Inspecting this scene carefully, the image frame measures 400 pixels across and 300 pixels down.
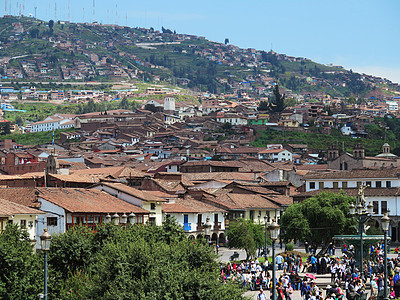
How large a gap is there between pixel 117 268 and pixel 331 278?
12758 mm

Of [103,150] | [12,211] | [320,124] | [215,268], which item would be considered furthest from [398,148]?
[215,268]

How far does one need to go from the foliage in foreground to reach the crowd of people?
2206mm

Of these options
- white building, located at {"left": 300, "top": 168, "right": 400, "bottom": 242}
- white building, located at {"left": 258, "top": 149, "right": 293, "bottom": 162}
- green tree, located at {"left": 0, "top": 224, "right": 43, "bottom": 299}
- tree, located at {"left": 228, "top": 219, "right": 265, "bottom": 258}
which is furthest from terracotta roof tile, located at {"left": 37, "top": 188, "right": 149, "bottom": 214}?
white building, located at {"left": 258, "top": 149, "right": 293, "bottom": 162}

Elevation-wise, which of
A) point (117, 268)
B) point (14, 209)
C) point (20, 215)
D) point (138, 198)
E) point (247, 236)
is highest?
point (117, 268)

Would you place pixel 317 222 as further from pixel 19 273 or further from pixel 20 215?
pixel 19 273

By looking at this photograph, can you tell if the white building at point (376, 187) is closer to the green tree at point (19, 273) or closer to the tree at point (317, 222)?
the tree at point (317, 222)

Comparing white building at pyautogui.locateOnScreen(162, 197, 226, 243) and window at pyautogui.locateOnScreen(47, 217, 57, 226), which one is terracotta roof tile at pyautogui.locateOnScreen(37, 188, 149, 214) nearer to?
window at pyautogui.locateOnScreen(47, 217, 57, 226)

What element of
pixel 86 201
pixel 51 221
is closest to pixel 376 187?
pixel 86 201

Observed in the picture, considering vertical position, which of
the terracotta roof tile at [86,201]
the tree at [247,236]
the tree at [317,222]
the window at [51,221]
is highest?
the terracotta roof tile at [86,201]

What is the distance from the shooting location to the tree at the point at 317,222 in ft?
221

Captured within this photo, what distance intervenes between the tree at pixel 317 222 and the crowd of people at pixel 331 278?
13389 millimetres

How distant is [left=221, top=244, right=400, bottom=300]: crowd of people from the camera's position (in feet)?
118

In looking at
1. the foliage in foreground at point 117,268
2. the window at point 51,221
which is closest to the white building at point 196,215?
the window at point 51,221

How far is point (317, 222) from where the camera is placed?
2687 inches
